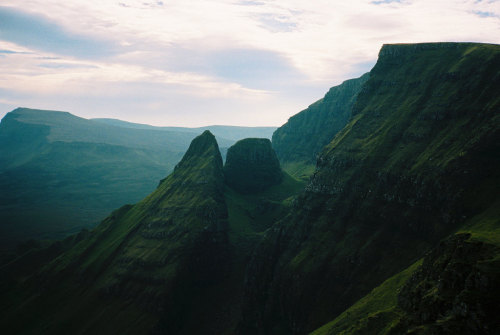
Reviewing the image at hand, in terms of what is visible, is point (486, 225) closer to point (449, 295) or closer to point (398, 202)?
point (449, 295)

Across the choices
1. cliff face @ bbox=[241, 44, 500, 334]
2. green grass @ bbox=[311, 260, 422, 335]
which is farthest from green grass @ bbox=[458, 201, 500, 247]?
green grass @ bbox=[311, 260, 422, 335]

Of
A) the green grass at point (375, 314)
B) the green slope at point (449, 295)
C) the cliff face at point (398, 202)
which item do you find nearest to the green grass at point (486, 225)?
the green slope at point (449, 295)

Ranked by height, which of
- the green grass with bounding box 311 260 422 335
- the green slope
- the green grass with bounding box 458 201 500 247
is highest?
the green grass with bounding box 458 201 500 247

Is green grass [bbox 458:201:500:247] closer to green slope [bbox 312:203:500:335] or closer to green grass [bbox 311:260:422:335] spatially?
green slope [bbox 312:203:500:335]

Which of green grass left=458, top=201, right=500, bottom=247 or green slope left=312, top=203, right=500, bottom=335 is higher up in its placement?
green grass left=458, top=201, right=500, bottom=247

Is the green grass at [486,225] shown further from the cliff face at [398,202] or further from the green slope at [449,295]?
the cliff face at [398,202]

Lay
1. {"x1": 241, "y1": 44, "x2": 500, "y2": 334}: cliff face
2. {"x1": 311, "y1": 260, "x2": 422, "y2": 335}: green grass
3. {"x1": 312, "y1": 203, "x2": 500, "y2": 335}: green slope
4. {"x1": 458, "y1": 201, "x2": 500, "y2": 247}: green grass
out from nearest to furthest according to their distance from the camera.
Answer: {"x1": 312, "y1": 203, "x2": 500, "y2": 335}: green slope → {"x1": 458, "y1": 201, "x2": 500, "y2": 247}: green grass → {"x1": 311, "y1": 260, "x2": 422, "y2": 335}: green grass → {"x1": 241, "y1": 44, "x2": 500, "y2": 334}: cliff face

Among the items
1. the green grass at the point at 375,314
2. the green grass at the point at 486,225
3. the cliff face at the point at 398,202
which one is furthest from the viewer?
the cliff face at the point at 398,202

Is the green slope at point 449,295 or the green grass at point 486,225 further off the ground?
the green grass at point 486,225

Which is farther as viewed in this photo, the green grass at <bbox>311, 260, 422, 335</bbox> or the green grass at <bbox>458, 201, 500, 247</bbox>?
the green grass at <bbox>311, 260, 422, 335</bbox>
